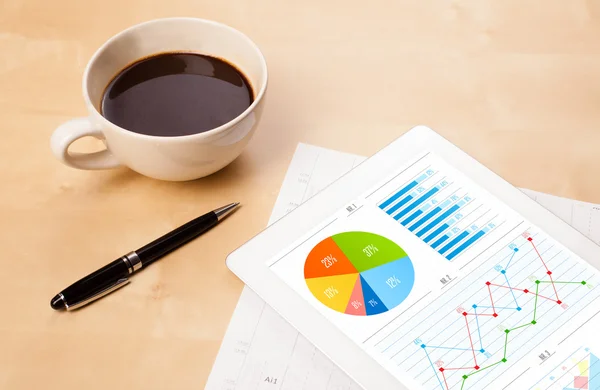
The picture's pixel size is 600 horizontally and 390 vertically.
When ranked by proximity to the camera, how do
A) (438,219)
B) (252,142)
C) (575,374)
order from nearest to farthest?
(575,374) < (438,219) < (252,142)

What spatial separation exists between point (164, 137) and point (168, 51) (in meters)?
0.15

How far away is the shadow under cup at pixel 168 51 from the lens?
61cm

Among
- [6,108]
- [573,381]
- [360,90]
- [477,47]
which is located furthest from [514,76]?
[6,108]

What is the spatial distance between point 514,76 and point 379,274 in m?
0.37

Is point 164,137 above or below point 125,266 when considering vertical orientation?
above

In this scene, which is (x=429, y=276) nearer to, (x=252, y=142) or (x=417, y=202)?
(x=417, y=202)

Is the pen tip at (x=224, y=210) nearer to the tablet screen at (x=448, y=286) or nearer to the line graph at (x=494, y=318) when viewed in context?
the tablet screen at (x=448, y=286)

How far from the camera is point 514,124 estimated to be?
0.78 m

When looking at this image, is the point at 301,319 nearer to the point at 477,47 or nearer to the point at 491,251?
the point at 491,251

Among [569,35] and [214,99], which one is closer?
[214,99]

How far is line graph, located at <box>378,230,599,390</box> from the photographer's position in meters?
0.55

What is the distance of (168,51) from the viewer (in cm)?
Answer: 72

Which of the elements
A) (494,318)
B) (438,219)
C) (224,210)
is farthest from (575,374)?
(224,210)

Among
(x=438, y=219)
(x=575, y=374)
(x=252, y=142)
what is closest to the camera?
(x=575, y=374)
